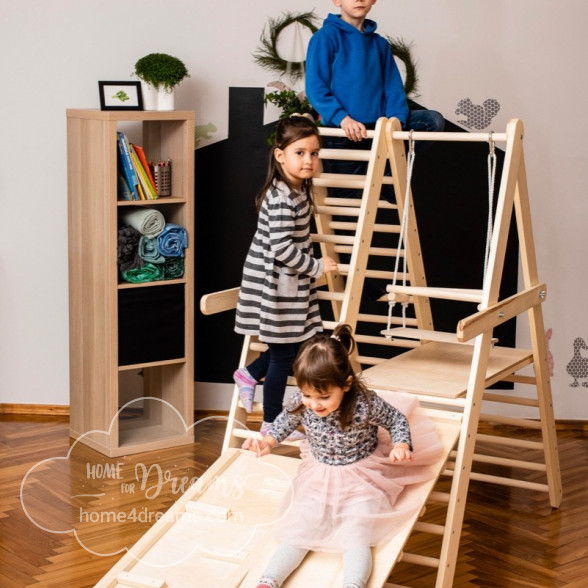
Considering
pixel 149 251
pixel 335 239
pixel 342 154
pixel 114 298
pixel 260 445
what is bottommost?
pixel 260 445

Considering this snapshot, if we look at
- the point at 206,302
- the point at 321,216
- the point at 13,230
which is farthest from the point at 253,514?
the point at 13,230

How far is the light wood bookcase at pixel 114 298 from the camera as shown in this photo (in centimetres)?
443

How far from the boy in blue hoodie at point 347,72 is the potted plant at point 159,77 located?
91 cm

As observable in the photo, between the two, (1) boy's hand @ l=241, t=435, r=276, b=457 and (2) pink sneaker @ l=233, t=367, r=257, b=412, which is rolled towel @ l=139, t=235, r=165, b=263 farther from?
(1) boy's hand @ l=241, t=435, r=276, b=457

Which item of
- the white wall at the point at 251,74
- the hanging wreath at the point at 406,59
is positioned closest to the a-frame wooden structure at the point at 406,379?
the hanging wreath at the point at 406,59

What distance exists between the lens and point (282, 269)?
3562 millimetres

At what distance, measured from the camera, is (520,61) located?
4.77 m

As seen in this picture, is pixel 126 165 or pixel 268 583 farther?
pixel 126 165

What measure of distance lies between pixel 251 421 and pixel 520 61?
2.29m

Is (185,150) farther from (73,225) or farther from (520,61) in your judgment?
(520,61)

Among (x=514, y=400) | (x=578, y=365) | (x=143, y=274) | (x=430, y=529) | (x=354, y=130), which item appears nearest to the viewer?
(x=430, y=529)

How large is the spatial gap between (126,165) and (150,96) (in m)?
0.39

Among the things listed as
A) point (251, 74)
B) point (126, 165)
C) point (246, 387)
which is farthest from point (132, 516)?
point (251, 74)

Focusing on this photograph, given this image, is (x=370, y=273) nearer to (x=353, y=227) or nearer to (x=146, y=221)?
(x=353, y=227)
